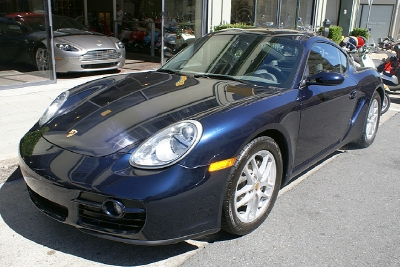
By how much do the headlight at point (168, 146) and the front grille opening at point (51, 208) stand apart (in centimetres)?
61

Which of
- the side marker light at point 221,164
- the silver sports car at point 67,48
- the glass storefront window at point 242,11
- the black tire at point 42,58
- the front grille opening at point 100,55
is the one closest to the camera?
the side marker light at point 221,164

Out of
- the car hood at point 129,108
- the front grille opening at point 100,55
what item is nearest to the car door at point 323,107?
the car hood at point 129,108

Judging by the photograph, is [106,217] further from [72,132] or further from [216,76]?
[216,76]

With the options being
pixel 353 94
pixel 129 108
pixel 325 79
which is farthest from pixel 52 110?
pixel 353 94

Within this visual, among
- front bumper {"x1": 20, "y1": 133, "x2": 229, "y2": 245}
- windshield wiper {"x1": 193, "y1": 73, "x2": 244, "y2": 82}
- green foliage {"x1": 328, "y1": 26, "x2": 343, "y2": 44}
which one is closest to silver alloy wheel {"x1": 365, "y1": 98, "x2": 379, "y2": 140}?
windshield wiper {"x1": 193, "y1": 73, "x2": 244, "y2": 82}

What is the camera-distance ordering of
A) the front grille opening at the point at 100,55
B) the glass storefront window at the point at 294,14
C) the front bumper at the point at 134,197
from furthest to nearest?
the glass storefront window at the point at 294,14, the front grille opening at the point at 100,55, the front bumper at the point at 134,197

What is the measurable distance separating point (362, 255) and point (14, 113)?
15.9 ft

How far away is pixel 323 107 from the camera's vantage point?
3723 millimetres

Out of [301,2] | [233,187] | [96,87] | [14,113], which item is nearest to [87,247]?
[233,187]

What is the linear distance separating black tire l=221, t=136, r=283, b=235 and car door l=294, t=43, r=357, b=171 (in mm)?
440

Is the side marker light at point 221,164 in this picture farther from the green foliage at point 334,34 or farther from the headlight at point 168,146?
the green foliage at point 334,34

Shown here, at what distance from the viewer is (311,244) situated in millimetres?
2920

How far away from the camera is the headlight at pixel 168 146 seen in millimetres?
2459

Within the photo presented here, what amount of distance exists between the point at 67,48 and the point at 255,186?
260 inches
